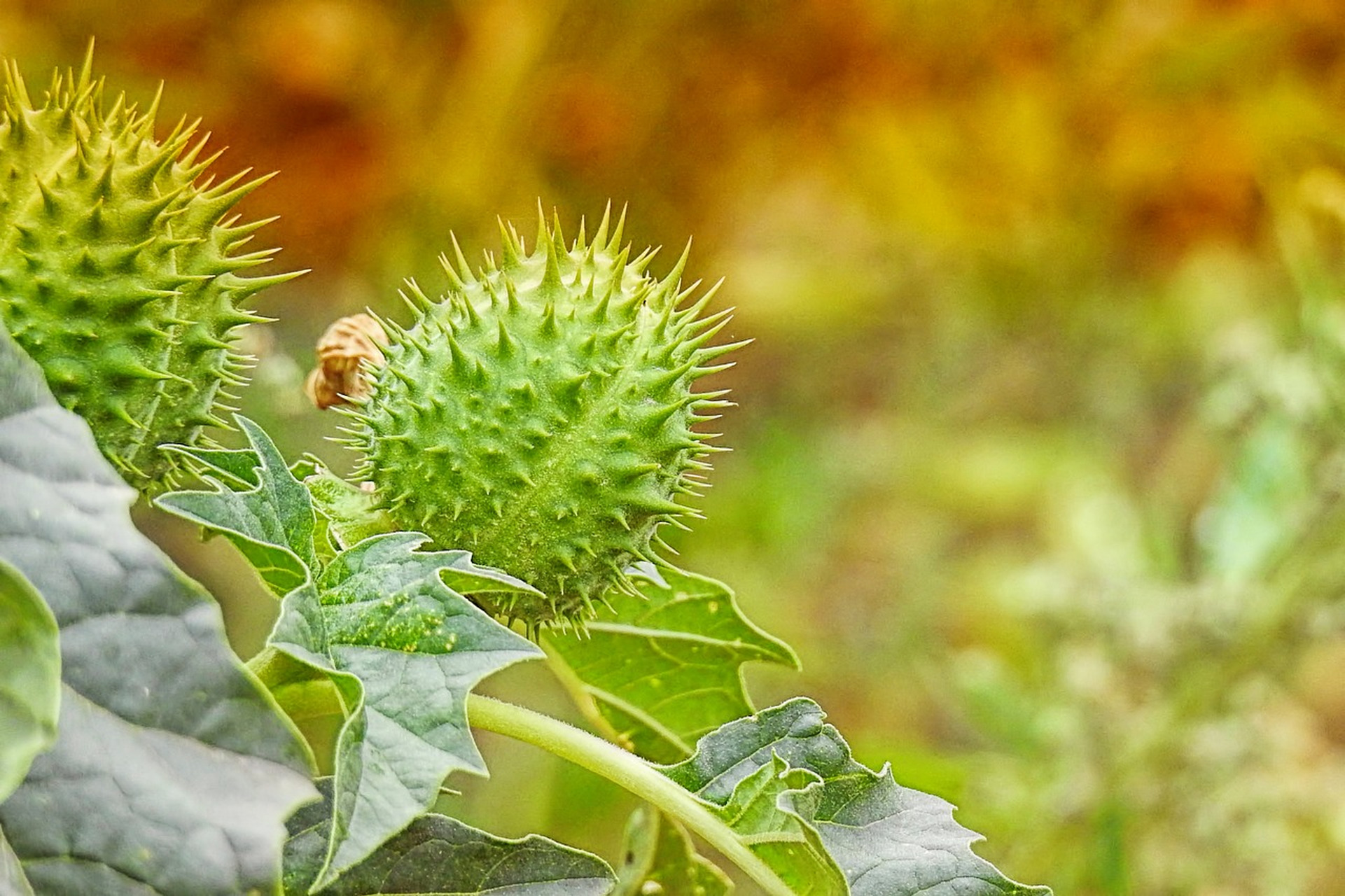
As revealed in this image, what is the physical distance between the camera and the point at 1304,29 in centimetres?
402

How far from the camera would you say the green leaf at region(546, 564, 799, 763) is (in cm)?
136

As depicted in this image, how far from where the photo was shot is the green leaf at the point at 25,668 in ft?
2.19

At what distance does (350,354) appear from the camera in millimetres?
1254

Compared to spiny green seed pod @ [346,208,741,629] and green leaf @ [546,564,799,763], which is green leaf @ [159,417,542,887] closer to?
spiny green seed pod @ [346,208,741,629]

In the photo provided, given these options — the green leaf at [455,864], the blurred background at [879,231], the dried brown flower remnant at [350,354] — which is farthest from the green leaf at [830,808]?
the blurred background at [879,231]

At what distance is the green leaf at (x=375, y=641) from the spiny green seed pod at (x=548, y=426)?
8cm

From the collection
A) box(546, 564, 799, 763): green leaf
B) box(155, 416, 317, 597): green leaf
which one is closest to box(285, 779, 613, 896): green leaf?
box(155, 416, 317, 597): green leaf

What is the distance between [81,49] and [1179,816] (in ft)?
10.5

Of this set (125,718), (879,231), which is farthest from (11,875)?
(879,231)

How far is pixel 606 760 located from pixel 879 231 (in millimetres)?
3801

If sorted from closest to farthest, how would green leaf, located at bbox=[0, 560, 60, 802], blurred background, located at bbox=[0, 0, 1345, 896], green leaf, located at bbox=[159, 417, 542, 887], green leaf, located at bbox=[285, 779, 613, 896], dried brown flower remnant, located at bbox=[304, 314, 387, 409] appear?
green leaf, located at bbox=[0, 560, 60, 802] < green leaf, located at bbox=[159, 417, 542, 887] < green leaf, located at bbox=[285, 779, 613, 896] < dried brown flower remnant, located at bbox=[304, 314, 387, 409] < blurred background, located at bbox=[0, 0, 1345, 896]

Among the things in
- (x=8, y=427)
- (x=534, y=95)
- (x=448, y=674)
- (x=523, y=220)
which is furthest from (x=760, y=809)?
(x=534, y=95)

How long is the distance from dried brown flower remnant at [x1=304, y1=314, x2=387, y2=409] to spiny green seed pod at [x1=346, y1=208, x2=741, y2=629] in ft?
0.30

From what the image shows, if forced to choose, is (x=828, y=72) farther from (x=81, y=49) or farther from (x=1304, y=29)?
(x=81, y=49)
